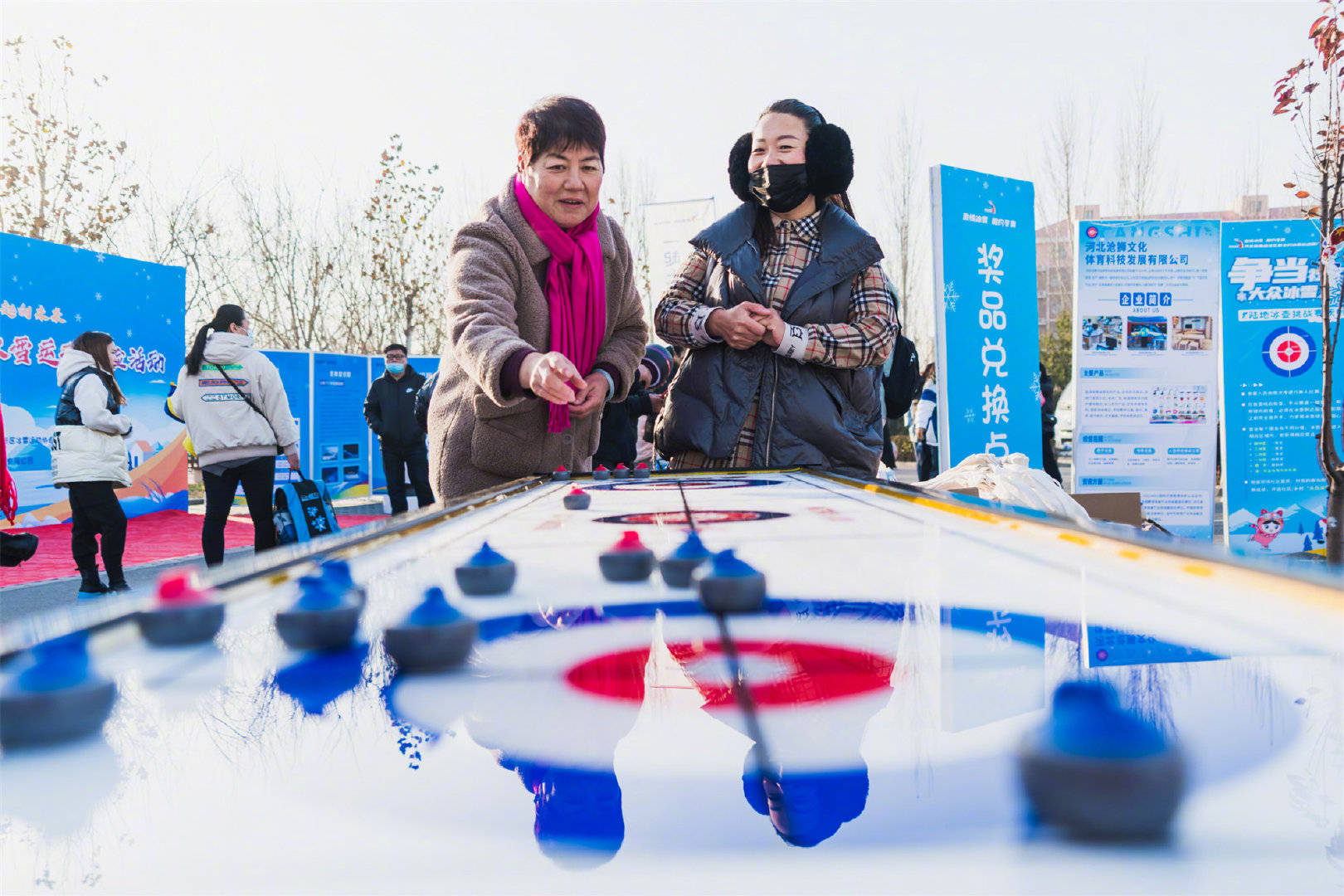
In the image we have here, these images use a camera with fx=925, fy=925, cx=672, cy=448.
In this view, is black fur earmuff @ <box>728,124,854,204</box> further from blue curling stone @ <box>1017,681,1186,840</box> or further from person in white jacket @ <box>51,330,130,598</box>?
person in white jacket @ <box>51,330,130,598</box>

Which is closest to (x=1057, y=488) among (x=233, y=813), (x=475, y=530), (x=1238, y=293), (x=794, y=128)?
(x=794, y=128)

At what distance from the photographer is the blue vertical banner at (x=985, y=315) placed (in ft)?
19.2

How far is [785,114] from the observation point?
231cm

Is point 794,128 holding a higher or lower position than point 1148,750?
higher

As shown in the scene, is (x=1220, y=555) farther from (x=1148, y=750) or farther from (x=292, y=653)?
(x=292, y=653)

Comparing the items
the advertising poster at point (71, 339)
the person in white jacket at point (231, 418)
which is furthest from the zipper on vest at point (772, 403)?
the advertising poster at point (71, 339)

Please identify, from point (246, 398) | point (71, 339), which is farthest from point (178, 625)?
point (71, 339)

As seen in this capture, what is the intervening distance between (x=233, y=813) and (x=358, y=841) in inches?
2.8

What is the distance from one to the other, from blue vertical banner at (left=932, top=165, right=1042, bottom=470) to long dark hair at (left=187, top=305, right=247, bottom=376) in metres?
4.07

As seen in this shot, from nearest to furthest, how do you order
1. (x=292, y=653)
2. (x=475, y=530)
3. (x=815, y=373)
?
1. (x=292, y=653)
2. (x=475, y=530)
3. (x=815, y=373)

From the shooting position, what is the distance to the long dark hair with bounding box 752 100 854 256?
2.31 metres

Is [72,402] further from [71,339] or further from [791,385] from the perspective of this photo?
[71,339]

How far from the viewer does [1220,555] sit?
A: 0.75 m

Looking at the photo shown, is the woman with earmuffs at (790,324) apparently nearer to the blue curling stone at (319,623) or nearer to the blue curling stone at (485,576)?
the blue curling stone at (485,576)
